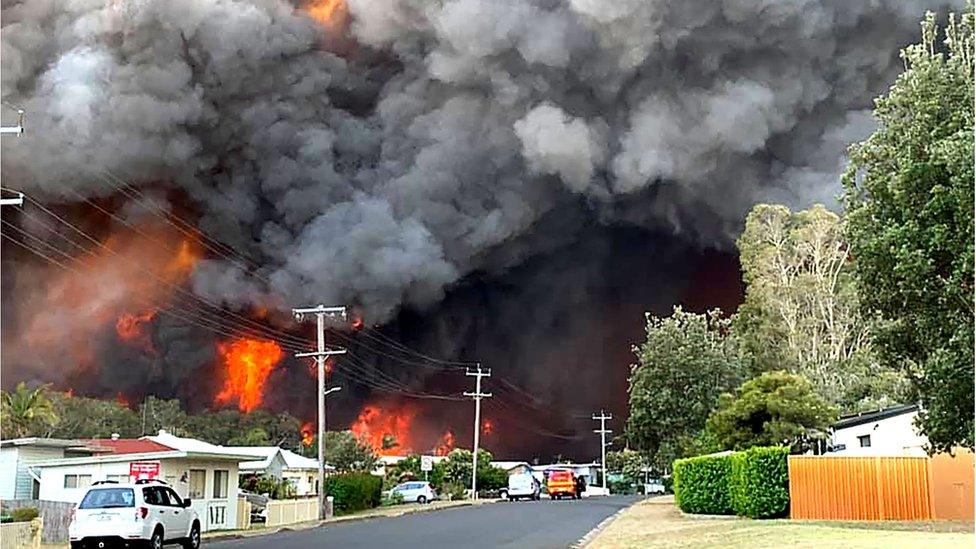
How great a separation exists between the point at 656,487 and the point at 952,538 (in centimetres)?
7701

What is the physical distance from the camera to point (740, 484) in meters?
31.8

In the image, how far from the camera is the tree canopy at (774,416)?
39438mm

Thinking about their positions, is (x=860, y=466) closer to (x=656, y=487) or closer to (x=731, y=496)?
(x=731, y=496)

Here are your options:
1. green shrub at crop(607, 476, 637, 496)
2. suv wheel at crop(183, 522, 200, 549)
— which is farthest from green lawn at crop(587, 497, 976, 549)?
green shrub at crop(607, 476, 637, 496)

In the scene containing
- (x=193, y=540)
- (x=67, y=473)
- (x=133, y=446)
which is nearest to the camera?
(x=193, y=540)

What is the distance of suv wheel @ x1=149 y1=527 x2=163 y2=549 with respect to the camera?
2277 cm

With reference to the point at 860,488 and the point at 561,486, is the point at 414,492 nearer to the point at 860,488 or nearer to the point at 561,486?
the point at 561,486

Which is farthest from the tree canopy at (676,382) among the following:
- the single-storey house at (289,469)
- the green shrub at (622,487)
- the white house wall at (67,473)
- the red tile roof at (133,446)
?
the green shrub at (622,487)

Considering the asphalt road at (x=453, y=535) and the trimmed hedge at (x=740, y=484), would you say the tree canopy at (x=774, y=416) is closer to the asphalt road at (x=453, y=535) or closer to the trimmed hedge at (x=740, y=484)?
the trimmed hedge at (x=740, y=484)

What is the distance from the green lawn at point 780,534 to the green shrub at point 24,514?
48.9 feet

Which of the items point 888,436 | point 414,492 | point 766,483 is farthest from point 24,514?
point 414,492

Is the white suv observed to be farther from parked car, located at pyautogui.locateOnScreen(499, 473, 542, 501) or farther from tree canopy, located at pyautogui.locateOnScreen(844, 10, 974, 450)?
Answer: parked car, located at pyautogui.locateOnScreen(499, 473, 542, 501)

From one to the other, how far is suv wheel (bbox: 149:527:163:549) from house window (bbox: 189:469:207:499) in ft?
46.2

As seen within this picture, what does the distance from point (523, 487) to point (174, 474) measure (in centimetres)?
3619
